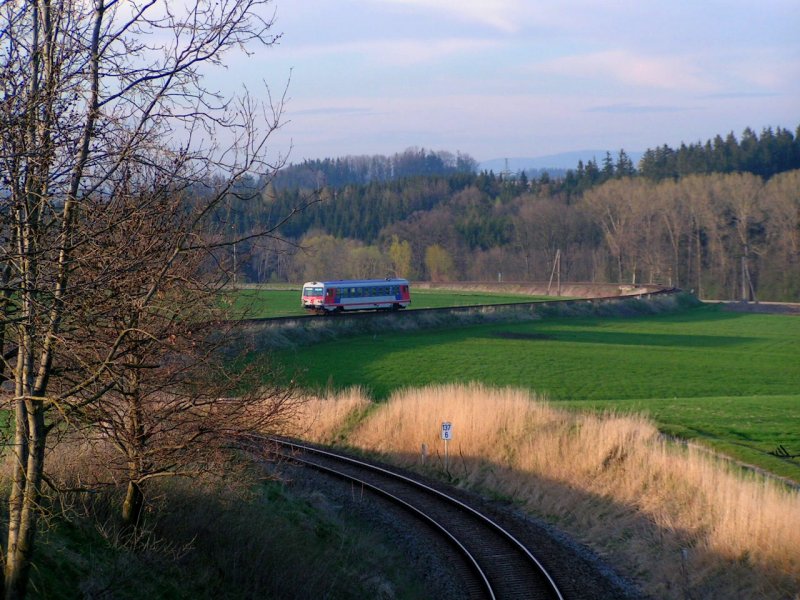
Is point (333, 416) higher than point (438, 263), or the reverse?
point (438, 263)

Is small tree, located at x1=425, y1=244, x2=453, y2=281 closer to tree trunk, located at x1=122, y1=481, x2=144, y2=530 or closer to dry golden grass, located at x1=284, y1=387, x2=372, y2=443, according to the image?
dry golden grass, located at x1=284, y1=387, x2=372, y2=443

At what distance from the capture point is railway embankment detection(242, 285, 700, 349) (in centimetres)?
4434

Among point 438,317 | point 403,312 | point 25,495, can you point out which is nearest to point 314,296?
point 403,312

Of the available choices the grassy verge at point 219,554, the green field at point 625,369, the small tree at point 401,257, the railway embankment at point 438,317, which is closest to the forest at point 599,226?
the small tree at point 401,257

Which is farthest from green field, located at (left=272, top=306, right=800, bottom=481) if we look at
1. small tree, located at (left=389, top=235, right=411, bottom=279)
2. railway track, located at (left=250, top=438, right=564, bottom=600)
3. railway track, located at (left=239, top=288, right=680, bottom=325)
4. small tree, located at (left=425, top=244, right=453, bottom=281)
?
small tree, located at (left=425, top=244, right=453, bottom=281)

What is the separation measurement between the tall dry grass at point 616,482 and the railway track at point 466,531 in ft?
6.43

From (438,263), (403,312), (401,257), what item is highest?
(401,257)

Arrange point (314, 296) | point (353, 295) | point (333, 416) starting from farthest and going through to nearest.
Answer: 1. point (353, 295)
2. point (314, 296)
3. point (333, 416)

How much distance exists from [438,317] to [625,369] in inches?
642

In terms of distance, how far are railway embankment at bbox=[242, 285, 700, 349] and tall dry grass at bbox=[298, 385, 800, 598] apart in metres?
9.27

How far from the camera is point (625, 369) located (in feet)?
138

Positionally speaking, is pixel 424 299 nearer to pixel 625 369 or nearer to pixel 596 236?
pixel 625 369

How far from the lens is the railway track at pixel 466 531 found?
45.0ft

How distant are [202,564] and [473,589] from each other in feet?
16.6
